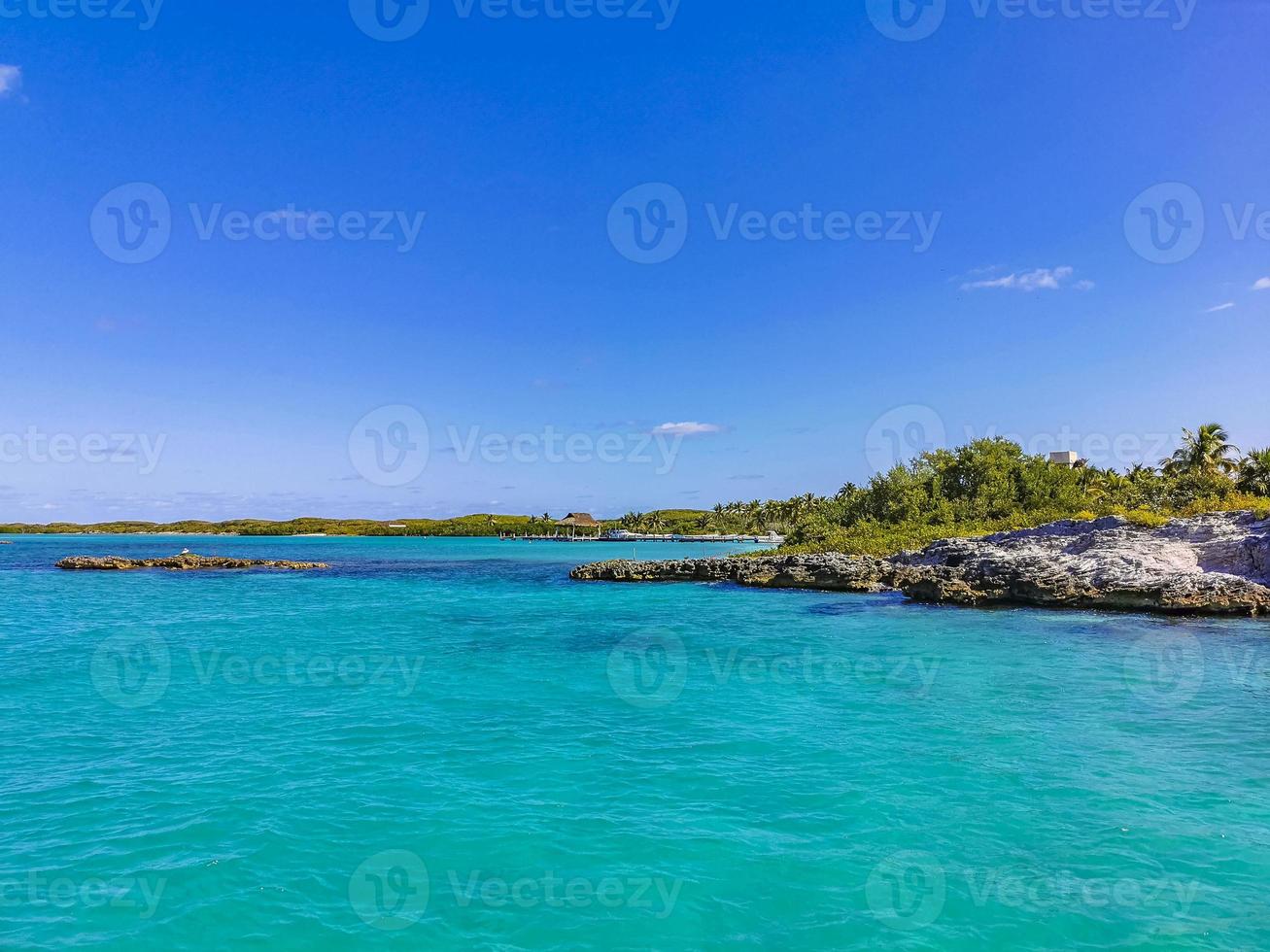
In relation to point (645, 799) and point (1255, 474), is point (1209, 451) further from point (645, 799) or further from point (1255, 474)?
point (645, 799)

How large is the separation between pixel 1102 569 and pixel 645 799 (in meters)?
31.7

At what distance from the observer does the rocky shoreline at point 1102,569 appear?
2983cm

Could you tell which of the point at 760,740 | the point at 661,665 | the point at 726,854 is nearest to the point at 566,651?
the point at 661,665

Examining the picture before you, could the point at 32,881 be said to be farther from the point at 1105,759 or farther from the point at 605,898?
the point at 1105,759

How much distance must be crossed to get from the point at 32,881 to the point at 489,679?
11.9 m

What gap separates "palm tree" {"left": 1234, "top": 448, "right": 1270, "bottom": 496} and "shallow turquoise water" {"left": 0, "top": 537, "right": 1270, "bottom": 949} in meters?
38.9

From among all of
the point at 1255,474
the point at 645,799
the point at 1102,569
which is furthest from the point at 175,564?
the point at 1255,474

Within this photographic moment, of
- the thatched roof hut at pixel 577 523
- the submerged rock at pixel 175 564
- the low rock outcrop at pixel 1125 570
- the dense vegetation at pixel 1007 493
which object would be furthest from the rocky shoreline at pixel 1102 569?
the thatched roof hut at pixel 577 523

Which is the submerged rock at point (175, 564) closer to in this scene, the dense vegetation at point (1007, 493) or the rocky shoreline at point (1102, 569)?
the dense vegetation at point (1007, 493)

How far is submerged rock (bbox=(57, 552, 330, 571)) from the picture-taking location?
74.8m

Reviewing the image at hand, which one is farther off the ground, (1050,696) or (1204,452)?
(1204,452)

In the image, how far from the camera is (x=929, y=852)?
8.80 meters

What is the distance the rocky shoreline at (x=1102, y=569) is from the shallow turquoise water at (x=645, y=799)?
781cm

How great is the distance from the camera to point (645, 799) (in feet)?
35.0
